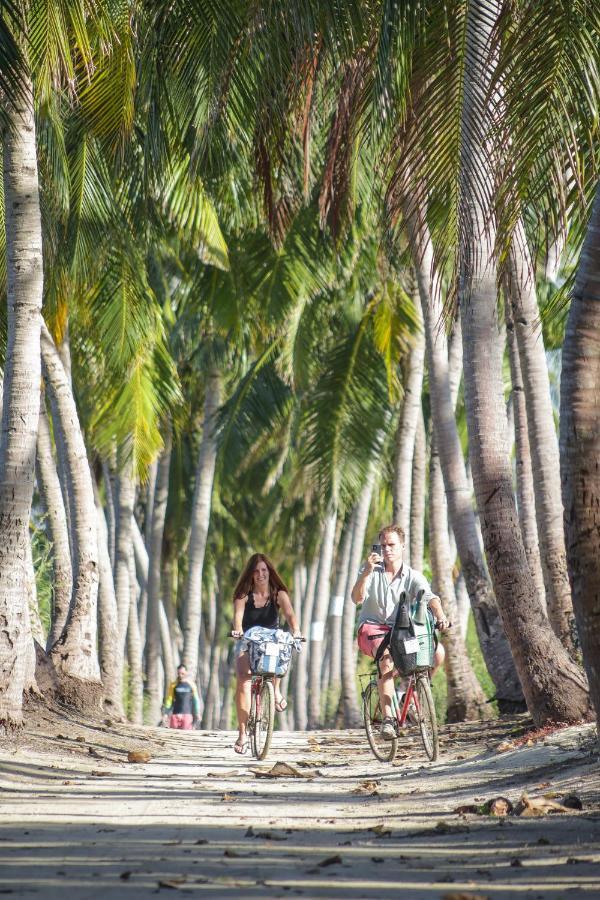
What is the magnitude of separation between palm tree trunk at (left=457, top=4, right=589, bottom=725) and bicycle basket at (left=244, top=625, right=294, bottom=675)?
1.99 meters

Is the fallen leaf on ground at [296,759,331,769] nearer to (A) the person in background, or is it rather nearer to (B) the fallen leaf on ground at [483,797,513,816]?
(B) the fallen leaf on ground at [483,797,513,816]

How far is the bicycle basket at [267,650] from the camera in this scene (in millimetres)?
10297

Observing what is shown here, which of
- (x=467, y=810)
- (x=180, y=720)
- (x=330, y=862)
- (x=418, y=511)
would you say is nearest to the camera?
(x=330, y=862)

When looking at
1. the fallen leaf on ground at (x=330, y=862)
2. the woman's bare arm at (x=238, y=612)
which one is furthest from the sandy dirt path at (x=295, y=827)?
the woman's bare arm at (x=238, y=612)

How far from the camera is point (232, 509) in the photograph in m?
35.0

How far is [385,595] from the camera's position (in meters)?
9.87

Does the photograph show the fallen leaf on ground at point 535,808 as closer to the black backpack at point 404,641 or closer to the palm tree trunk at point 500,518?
the black backpack at point 404,641

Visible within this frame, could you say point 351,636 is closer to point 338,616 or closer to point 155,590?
point 338,616

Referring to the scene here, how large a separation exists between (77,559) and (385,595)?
471cm

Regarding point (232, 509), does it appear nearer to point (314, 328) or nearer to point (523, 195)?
point (314, 328)

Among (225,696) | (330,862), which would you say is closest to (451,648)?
(330,862)

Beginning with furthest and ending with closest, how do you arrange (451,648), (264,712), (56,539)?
(451,648) → (56,539) → (264,712)

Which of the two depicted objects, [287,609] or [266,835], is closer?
[266,835]

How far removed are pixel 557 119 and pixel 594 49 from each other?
22.6 inches
